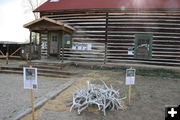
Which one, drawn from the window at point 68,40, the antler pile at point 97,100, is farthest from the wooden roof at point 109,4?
the antler pile at point 97,100

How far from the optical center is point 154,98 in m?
5.37

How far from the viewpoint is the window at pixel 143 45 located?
433 inches

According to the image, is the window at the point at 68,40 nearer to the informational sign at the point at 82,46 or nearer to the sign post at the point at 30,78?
the informational sign at the point at 82,46

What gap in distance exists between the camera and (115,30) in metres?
11.4

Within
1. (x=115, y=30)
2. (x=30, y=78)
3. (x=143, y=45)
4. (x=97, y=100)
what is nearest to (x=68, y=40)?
(x=115, y=30)

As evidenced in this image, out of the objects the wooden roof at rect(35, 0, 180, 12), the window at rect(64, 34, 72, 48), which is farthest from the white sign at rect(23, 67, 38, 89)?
the window at rect(64, 34, 72, 48)

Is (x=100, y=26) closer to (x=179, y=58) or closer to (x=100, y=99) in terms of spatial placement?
(x=179, y=58)

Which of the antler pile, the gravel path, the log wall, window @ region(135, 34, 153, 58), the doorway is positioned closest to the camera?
the gravel path

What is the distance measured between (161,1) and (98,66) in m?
6.12

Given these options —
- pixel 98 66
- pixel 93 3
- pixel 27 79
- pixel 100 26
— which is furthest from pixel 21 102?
pixel 93 3

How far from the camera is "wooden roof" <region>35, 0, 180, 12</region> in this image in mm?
10617

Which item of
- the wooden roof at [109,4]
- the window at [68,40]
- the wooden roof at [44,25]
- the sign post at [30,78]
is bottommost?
the sign post at [30,78]

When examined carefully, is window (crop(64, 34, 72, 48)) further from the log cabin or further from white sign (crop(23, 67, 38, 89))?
white sign (crop(23, 67, 38, 89))

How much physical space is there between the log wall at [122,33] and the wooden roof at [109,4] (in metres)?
0.40
